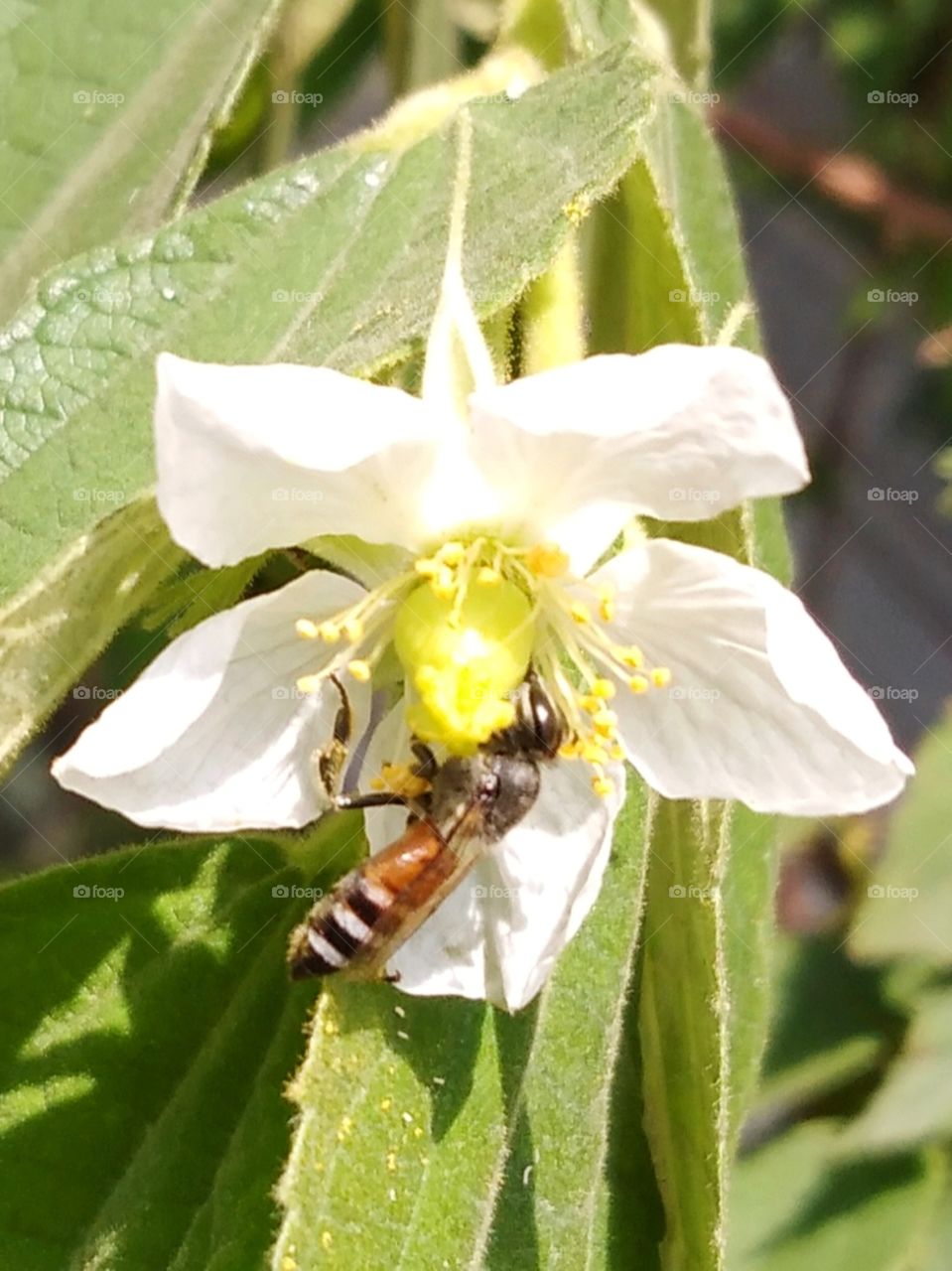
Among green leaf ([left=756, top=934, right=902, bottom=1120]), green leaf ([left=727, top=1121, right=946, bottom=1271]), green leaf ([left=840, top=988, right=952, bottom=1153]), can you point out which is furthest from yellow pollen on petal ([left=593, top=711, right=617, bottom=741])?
green leaf ([left=756, top=934, right=902, bottom=1120])

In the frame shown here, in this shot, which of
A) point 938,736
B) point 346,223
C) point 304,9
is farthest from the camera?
point 938,736

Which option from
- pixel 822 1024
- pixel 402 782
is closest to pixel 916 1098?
pixel 822 1024

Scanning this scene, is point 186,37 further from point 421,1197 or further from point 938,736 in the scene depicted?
point 938,736

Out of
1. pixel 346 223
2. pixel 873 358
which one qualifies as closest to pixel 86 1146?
pixel 346 223

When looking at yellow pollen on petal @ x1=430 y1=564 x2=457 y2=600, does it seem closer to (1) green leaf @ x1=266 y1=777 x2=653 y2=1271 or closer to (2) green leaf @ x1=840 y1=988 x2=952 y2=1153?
(1) green leaf @ x1=266 y1=777 x2=653 y2=1271

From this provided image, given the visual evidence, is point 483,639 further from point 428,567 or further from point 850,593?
point 850,593
